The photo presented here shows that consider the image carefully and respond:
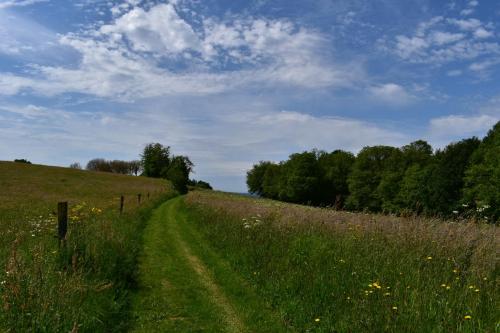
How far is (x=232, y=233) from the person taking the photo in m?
15.7

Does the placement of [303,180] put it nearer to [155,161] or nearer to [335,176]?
[335,176]

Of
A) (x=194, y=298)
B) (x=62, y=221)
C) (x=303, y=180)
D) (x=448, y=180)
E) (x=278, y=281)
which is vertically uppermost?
(x=303, y=180)

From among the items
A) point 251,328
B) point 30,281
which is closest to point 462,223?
point 251,328

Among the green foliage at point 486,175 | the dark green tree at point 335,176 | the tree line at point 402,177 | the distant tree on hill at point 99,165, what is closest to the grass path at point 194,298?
the tree line at point 402,177

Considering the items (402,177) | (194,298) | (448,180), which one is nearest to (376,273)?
(194,298)

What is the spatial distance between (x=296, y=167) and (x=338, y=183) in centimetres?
1018

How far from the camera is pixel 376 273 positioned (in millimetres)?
8328

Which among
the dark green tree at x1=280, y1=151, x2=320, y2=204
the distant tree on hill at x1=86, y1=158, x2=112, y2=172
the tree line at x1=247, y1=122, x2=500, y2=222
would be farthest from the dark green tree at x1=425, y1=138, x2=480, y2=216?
the distant tree on hill at x1=86, y1=158, x2=112, y2=172

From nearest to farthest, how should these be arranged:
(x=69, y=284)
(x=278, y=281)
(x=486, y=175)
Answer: (x=69, y=284)
(x=278, y=281)
(x=486, y=175)

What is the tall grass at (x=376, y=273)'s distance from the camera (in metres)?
6.30

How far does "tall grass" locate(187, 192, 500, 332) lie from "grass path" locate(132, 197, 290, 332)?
47 centimetres

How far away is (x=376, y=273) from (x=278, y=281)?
2.36 m

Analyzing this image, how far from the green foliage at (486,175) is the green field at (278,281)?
1417 inches

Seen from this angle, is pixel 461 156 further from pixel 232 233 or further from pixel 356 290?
pixel 356 290
